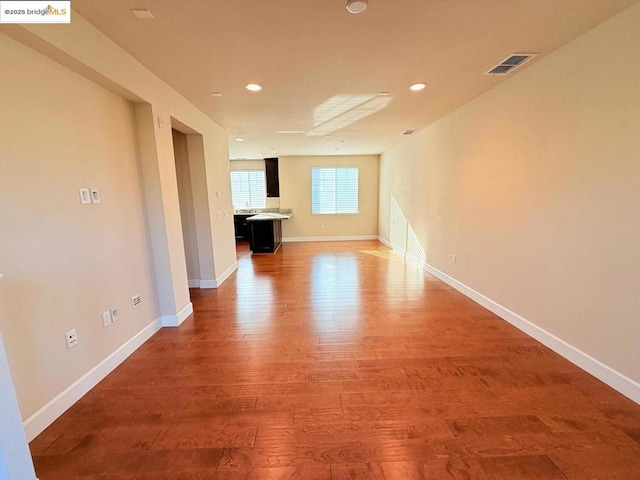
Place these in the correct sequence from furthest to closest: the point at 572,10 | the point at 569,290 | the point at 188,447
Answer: the point at 569,290
the point at 572,10
the point at 188,447

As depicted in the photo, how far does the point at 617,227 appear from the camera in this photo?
1.78 m

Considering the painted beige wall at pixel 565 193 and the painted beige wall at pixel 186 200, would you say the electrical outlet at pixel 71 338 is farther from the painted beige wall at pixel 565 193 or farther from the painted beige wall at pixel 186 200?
the painted beige wall at pixel 565 193

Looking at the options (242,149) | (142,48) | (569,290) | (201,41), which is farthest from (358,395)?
(242,149)

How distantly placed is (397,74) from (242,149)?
4.74 m

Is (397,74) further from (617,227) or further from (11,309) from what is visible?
(11,309)

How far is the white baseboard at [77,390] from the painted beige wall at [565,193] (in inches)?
146

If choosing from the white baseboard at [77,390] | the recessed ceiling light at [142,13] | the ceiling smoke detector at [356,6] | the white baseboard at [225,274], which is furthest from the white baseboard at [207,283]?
the ceiling smoke detector at [356,6]

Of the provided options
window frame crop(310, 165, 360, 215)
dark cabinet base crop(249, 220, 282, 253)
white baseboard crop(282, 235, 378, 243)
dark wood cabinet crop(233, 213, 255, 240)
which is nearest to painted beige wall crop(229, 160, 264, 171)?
dark wood cabinet crop(233, 213, 255, 240)

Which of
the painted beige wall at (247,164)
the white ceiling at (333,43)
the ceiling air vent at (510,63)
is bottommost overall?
the painted beige wall at (247,164)

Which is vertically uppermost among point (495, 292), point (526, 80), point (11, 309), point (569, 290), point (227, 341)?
point (526, 80)

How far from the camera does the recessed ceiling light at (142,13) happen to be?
5.35 ft

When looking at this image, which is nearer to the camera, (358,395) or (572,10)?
(572,10)

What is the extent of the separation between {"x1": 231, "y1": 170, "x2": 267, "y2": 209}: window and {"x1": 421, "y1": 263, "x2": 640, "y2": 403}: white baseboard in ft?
21.8

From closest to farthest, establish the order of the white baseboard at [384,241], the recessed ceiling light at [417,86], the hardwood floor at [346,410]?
the hardwood floor at [346,410] → the recessed ceiling light at [417,86] → the white baseboard at [384,241]
